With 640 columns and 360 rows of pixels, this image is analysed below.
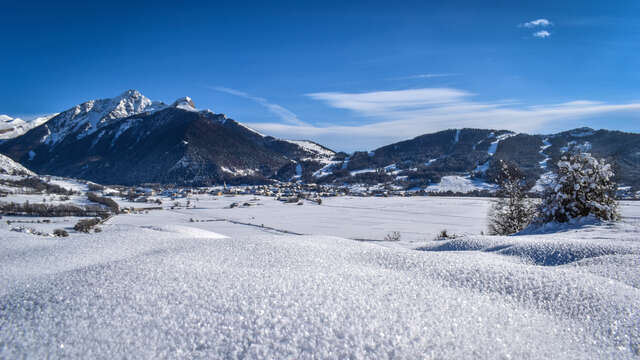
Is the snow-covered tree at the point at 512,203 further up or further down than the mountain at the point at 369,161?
further down

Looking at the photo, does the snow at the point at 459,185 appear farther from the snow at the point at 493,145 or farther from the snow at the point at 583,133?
the snow at the point at 583,133

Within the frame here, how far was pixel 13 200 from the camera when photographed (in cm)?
4350

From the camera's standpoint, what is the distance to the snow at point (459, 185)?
8612 cm

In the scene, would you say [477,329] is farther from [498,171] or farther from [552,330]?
[498,171]

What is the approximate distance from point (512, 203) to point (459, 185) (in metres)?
80.0

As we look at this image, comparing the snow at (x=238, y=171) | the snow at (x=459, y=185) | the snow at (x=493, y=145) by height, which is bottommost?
the snow at (x=459, y=185)

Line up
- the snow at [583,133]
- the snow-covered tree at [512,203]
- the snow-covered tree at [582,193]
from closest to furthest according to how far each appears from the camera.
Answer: the snow-covered tree at [582,193], the snow-covered tree at [512,203], the snow at [583,133]

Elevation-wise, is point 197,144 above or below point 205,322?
above

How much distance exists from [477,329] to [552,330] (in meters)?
0.72

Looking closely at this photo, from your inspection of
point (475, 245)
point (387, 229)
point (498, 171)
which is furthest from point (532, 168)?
point (475, 245)

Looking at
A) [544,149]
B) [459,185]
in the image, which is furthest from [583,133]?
[459,185]

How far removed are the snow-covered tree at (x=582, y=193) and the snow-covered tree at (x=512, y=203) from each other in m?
5.48

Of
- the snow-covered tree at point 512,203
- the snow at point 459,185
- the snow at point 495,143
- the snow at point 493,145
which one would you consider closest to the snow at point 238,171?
the snow at point 459,185

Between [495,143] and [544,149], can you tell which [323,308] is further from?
[495,143]
